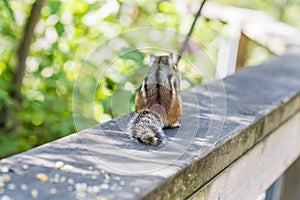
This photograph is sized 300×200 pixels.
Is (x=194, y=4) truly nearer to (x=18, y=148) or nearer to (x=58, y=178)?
(x=18, y=148)

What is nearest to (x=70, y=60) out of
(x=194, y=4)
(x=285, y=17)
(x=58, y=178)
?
(x=194, y=4)

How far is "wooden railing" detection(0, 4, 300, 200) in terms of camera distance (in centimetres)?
93

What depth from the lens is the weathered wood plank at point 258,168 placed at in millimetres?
1218

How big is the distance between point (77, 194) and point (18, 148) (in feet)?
3.86

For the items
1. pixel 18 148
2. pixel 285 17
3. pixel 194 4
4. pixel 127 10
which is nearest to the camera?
pixel 18 148

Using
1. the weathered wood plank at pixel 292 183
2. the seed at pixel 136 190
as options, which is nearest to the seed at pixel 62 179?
the seed at pixel 136 190

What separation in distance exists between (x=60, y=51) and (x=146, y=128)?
1258 millimetres

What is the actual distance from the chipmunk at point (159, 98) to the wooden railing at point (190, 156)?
0.11 ft

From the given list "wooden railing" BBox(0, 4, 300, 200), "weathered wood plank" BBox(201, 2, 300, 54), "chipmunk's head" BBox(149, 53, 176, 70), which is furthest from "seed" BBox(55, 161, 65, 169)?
"weathered wood plank" BBox(201, 2, 300, 54)

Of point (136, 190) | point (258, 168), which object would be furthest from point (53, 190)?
point (258, 168)

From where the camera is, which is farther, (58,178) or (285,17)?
(285,17)

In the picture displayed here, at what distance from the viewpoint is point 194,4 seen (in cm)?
288

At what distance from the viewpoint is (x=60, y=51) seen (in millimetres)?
2326

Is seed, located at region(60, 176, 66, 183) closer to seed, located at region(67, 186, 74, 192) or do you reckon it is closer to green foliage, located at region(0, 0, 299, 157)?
seed, located at region(67, 186, 74, 192)
